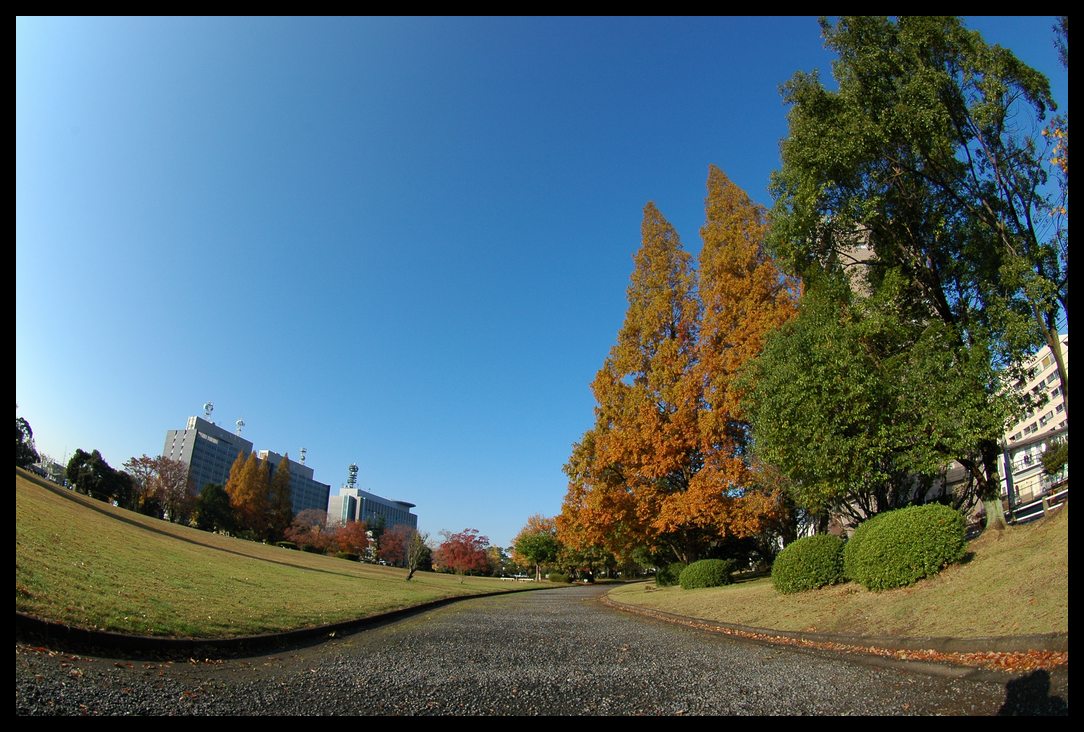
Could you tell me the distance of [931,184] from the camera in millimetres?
11367

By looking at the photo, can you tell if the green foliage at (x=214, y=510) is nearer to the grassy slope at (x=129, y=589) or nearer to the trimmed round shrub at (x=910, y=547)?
the grassy slope at (x=129, y=589)

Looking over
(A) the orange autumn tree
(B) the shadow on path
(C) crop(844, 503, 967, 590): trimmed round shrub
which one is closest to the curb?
(B) the shadow on path

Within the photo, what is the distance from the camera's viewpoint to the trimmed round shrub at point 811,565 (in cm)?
1103

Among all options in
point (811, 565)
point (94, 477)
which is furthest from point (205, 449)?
point (811, 565)

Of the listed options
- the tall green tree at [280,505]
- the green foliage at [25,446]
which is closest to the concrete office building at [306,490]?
the tall green tree at [280,505]

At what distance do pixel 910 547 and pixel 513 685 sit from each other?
7354 millimetres

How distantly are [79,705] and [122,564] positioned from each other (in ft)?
31.7

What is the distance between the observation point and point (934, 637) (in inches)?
248

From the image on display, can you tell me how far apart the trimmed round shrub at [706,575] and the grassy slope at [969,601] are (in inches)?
234

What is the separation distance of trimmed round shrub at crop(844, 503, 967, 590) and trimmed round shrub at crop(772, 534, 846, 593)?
1281mm

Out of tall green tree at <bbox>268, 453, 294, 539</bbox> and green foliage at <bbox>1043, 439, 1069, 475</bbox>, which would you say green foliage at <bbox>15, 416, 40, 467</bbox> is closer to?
green foliage at <bbox>1043, 439, 1069, 475</bbox>

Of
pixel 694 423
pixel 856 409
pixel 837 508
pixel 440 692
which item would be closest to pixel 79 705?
pixel 440 692

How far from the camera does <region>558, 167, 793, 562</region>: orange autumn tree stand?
644 inches

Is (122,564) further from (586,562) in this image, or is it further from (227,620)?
(586,562)
